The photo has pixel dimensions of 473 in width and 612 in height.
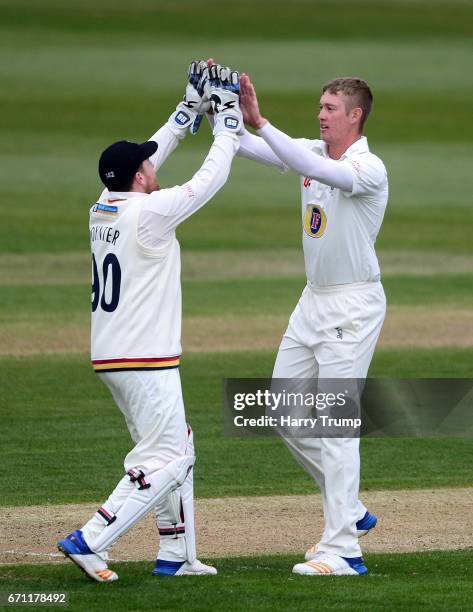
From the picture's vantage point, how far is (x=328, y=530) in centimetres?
667

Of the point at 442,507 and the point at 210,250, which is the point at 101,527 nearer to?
the point at 442,507

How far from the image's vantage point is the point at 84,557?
6.19m

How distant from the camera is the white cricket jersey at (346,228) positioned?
6773 millimetres

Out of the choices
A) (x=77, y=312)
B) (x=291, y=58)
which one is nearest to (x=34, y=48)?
(x=291, y=58)

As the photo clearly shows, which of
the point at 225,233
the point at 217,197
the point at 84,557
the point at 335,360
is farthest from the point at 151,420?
the point at 217,197

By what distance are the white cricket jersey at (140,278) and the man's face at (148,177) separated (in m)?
0.12

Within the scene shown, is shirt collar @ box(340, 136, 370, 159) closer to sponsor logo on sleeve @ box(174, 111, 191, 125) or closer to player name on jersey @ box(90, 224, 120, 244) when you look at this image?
sponsor logo on sleeve @ box(174, 111, 191, 125)

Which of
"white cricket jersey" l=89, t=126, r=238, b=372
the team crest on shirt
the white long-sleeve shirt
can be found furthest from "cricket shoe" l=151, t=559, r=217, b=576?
the team crest on shirt

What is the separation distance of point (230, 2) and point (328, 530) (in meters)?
38.1

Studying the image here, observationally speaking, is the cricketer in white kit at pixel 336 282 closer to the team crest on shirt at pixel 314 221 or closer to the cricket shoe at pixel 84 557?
the team crest on shirt at pixel 314 221

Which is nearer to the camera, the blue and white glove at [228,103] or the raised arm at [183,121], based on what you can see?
the blue and white glove at [228,103]

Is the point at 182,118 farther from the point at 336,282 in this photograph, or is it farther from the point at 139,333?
the point at 139,333

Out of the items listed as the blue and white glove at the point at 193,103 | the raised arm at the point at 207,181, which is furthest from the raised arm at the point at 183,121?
the raised arm at the point at 207,181

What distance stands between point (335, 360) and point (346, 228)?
2.12ft
